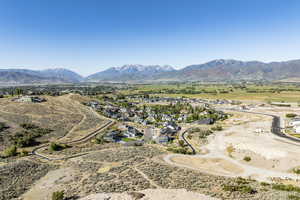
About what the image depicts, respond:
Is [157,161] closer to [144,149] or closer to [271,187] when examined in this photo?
[144,149]

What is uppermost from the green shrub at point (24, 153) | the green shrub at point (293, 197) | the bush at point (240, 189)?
the green shrub at point (293, 197)

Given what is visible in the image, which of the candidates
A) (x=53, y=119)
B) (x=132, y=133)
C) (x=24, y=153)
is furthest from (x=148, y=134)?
(x=53, y=119)

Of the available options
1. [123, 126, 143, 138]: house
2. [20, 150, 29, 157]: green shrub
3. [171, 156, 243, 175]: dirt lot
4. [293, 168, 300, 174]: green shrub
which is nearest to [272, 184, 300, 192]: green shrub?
[171, 156, 243, 175]: dirt lot

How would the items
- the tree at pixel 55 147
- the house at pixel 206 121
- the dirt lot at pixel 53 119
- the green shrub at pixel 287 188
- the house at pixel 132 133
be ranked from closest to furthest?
the green shrub at pixel 287 188
the tree at pixel 55 147
the dirt lot at pixel 53 119
the house at pixel 132 133
the house at pixel 206 121

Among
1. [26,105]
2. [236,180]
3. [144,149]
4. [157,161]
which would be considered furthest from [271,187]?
[26,105]

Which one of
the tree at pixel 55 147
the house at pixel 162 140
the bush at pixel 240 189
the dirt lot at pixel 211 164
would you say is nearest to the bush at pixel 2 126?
the tree at pixel 55 147

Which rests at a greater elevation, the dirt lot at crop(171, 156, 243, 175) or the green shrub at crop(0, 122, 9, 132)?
the green shrub at crop(0, 122, 9, 132)

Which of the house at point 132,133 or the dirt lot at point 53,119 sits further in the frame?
the house at point 132,133

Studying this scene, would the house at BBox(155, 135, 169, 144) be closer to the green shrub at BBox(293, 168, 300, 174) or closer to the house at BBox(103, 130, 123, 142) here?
the house at BBox(103, 130, 123, 142)

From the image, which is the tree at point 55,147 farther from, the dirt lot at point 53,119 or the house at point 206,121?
the house at point 206,121

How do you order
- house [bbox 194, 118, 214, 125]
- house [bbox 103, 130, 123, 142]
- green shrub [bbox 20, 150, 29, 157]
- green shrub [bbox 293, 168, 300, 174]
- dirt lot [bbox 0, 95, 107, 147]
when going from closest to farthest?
green shrub [bbox 293, 168, 300, 174], green shrub [bbox 20, 150, 29, 157], house [bbox 103, 130, 123, 142], dirt lot [bbox 0, 95, 107, 147], house [bbox 194, 118, 214, 125]

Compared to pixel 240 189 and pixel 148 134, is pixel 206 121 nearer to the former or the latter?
pixel 148 134
